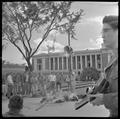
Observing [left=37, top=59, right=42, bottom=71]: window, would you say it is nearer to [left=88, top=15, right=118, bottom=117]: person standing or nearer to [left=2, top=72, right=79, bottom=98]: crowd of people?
[left=2, top=72, right=79, bottom=98]: crowd of people

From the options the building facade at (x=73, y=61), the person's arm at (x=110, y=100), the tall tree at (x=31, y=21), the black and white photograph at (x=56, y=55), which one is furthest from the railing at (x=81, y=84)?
the tall tree at (x=31, y=21)

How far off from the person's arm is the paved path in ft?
0.18

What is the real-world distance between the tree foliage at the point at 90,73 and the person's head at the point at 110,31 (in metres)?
0.23

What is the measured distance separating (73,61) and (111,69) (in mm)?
330

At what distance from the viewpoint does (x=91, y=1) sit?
1.75m

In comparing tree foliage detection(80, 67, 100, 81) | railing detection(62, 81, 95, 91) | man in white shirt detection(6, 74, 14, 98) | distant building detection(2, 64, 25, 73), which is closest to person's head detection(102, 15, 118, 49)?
tree foliage detection(80, 67, 100, 81)

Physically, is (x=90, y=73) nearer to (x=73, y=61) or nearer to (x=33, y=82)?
(x=73, y=61)

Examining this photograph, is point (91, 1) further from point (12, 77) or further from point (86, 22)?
point (12, 77)

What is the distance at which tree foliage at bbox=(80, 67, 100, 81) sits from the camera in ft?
5.74

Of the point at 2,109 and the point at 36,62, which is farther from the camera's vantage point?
the point at 36,62

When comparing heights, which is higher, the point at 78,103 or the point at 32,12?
the point at 32,12

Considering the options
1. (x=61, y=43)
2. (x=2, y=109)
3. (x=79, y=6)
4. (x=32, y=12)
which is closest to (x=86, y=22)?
(x=79, y=6)

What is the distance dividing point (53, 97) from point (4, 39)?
625 millimetres

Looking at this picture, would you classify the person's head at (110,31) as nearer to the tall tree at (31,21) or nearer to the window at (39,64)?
the tall tree at (31,21)
